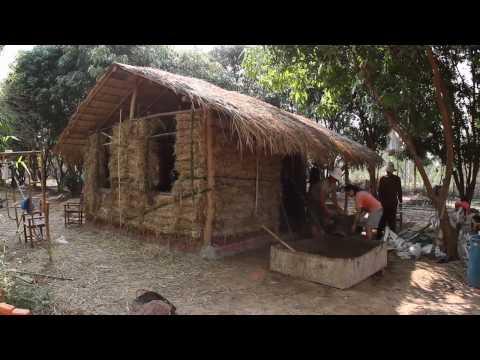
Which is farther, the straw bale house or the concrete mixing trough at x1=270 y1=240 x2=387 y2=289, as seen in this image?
the straw bale house

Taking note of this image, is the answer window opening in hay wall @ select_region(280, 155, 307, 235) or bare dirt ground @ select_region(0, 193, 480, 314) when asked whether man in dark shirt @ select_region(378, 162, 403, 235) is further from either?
window opening in hay wall @ select_region(280, 155, 307, 235)

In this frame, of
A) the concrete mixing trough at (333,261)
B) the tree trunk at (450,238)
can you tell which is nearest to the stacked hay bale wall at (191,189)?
the concrete mixing trough at (333,261)

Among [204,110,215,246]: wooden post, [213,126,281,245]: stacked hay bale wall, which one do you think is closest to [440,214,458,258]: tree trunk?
[213,126,281,245]: stacked hay bale wall

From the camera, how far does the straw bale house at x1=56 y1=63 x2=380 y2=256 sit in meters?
6.81

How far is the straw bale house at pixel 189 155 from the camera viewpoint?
681 centimetres

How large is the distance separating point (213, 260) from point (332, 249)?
2299 millimetres

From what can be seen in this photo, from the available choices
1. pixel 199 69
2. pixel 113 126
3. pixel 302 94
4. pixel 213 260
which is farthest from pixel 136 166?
pixel 199 69

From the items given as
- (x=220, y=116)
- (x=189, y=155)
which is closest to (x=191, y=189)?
(x=189, y=155)

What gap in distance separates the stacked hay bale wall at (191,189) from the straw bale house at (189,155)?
0.8 inches

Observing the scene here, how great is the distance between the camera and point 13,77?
54.3 ft

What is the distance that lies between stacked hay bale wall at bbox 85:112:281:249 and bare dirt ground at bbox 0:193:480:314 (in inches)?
23.7

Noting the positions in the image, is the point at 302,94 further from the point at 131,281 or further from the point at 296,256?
the point at 131,281

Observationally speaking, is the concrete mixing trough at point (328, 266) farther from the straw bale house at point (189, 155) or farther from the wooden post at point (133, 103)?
the wooden post at point (133, 103)

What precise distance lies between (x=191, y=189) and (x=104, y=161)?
13.8ft
